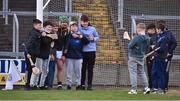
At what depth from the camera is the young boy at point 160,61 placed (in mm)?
15516

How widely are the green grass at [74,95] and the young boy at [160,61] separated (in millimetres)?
503

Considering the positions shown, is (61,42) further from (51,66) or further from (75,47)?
(51,66)

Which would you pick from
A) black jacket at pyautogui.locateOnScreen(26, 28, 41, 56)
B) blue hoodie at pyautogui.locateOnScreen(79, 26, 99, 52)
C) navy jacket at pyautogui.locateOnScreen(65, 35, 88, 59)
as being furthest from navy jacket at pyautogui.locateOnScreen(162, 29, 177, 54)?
black jacket at pyautogui.locateOnScreen(26, 28, 41, 56)

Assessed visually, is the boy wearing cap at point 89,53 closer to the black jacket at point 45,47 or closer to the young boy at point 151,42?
the black jacket at point 45,47

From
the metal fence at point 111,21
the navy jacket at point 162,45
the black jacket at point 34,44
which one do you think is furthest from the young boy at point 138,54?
the metal fence at point 111,21

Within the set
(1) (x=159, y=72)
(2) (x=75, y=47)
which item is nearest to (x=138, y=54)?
(1) (x=159, y=72)

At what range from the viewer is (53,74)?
16062mm

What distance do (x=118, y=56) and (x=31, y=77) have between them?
3835 mm

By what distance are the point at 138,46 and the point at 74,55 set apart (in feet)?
6.41

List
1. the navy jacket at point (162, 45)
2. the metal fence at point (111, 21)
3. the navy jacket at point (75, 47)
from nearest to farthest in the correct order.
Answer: the navy jacket at point (162, 45) → the navy jacket at point (75, 47) → the metal fence at point (111, 21)

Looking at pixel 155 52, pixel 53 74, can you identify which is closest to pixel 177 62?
pixel 155 52

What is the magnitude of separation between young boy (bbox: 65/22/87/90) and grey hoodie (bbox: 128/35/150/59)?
5.22 feet

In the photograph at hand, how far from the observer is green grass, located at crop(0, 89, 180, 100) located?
13742mm

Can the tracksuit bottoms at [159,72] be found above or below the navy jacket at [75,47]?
below
